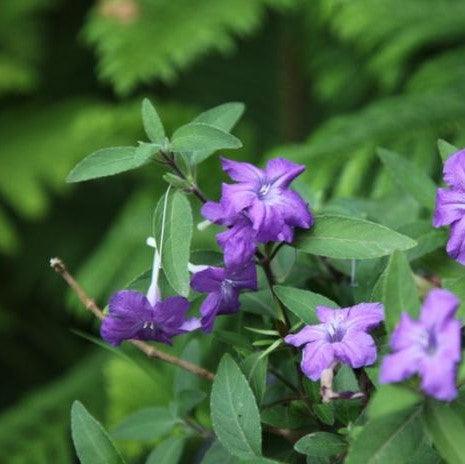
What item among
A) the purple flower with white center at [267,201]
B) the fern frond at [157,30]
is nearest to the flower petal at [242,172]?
the purple flower with white center at [267,201]

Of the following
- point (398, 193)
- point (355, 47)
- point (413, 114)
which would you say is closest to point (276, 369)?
point (398, 193)

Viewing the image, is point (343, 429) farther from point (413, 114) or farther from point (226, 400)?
point (413, 114)

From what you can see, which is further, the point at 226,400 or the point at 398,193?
the point at 398,193

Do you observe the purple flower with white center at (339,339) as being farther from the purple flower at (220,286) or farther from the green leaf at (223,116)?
the green leaf at (223,116)

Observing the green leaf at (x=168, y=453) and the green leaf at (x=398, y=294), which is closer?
the green leaf at (x=398, y=294)

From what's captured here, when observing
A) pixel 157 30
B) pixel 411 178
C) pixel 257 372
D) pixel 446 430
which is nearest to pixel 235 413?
pixel 257 372

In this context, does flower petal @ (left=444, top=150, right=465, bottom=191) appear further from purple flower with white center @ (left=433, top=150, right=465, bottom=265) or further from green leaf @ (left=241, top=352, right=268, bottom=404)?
green leaf @ (left=241, top=352, right=268, bottom=404)
